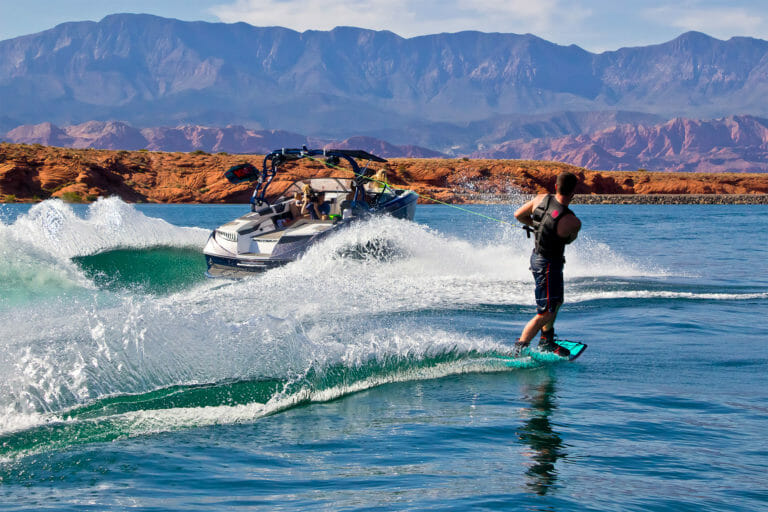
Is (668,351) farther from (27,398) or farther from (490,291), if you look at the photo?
(27,398)

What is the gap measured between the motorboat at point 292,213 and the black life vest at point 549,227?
5833 millimetres

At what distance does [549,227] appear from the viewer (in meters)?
6.72

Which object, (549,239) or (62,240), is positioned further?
(62,240)

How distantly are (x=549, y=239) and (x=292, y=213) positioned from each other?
9162mm

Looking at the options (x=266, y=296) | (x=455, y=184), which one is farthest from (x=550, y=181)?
(x=266, y=296)

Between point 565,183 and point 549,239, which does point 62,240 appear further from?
point 565,183

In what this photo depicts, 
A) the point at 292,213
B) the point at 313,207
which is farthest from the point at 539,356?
the point at 292,213

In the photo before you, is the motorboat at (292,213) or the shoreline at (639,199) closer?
the motorboat at (292,213)

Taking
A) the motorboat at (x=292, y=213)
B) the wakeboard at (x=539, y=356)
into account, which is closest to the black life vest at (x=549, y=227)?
the wakeboard at (x=539, y=356)

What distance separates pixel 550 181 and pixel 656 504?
65.5 m

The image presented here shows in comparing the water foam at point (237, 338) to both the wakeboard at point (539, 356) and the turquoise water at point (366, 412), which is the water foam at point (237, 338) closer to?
the turquoise water at point (366, 412)

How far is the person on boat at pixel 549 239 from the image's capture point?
6.68 metres

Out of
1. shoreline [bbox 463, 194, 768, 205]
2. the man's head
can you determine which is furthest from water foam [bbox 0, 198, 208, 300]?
shoreline [bbox 463, 194, 768, 205]

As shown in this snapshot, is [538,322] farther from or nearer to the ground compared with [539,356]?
farther from the ground
